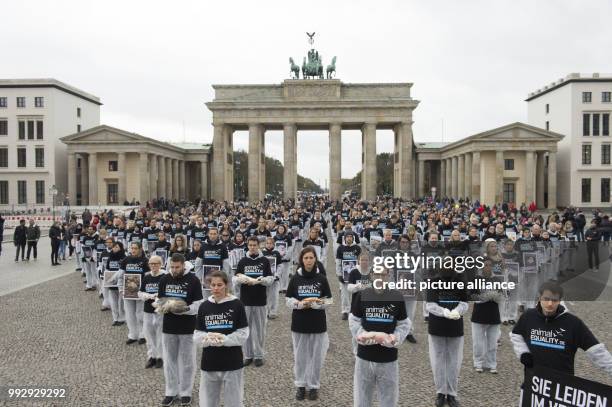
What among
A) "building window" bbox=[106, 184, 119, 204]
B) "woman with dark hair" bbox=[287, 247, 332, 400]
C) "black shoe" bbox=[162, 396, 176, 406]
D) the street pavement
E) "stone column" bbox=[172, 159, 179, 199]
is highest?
"stone column" bbox=[172, 159, 179, 199]

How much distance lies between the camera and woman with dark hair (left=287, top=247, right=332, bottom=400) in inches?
313

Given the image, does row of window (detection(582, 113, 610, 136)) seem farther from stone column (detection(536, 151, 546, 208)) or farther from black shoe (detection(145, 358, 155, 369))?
black shoe (detection(145, 358, 155, 369))

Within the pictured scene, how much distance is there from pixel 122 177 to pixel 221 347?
5947 cm

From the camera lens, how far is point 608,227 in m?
24.5

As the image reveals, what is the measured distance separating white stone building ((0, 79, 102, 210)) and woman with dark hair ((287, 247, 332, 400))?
67.4 metres

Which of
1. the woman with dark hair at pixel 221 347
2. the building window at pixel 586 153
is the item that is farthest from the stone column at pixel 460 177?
the woman with dark hair at pixel 221 347

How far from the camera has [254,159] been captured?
68.2 meters

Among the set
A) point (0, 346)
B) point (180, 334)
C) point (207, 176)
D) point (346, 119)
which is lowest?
point (0, 346)

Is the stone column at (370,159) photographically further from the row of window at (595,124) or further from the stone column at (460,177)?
the row of window at (595,124)

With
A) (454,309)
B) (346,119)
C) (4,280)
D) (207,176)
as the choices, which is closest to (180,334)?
(454,309)

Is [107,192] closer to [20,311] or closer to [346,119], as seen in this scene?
[346,119]

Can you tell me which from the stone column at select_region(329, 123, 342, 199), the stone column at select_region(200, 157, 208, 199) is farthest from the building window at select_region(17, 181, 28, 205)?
the stone column at select_region(329, 123, 342, 199)

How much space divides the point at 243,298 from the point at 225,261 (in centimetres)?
293

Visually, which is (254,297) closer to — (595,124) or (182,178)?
(595,124)
